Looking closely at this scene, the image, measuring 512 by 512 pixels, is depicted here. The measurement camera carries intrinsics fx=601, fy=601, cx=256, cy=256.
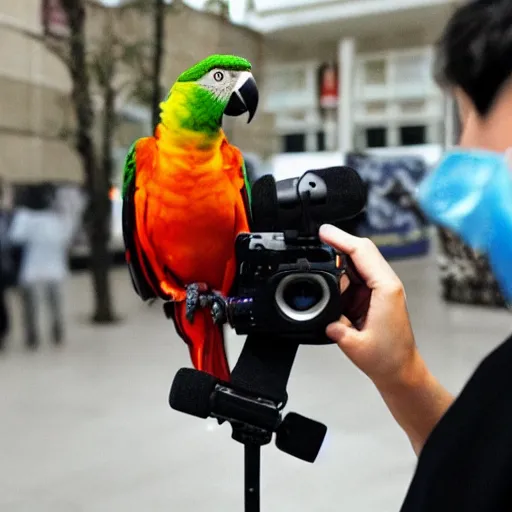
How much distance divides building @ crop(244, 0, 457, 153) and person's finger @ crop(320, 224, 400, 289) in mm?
855

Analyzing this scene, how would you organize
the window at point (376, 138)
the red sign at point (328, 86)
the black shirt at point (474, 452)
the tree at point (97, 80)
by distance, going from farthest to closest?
1. the window at point (376, 138)
2. the red sign at point (328, 86)
3. the tree at point (97, 80)
4. the black shirt at point (474, 452)

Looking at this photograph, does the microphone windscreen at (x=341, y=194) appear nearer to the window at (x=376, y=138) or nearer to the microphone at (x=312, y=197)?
the microphone at (x=312, y=197)

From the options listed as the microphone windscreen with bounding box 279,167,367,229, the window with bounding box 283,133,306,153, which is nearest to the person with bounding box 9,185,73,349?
the window with bounding box 283,133,306,153

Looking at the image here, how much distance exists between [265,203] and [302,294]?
0.10 m

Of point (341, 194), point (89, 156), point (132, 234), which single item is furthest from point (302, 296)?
point (89, 156)

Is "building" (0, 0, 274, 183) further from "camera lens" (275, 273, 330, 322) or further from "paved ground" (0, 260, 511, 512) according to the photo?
"camera lens" (275, 273, 330, 322)

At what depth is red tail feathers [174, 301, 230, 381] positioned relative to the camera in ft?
1.99

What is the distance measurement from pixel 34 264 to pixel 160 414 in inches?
19.7

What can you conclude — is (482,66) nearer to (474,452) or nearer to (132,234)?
(474,452)

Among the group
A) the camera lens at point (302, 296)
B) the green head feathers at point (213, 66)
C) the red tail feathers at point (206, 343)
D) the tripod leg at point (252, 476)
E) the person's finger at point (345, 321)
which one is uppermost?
the green head feathers at point (213, 66)

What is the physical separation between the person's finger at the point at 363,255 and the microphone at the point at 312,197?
0.08ft

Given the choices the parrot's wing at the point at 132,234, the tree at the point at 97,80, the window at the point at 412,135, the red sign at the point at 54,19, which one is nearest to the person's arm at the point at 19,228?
the tree at the point at 97,80

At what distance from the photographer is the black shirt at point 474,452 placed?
11.0 inches

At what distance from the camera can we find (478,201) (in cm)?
36
